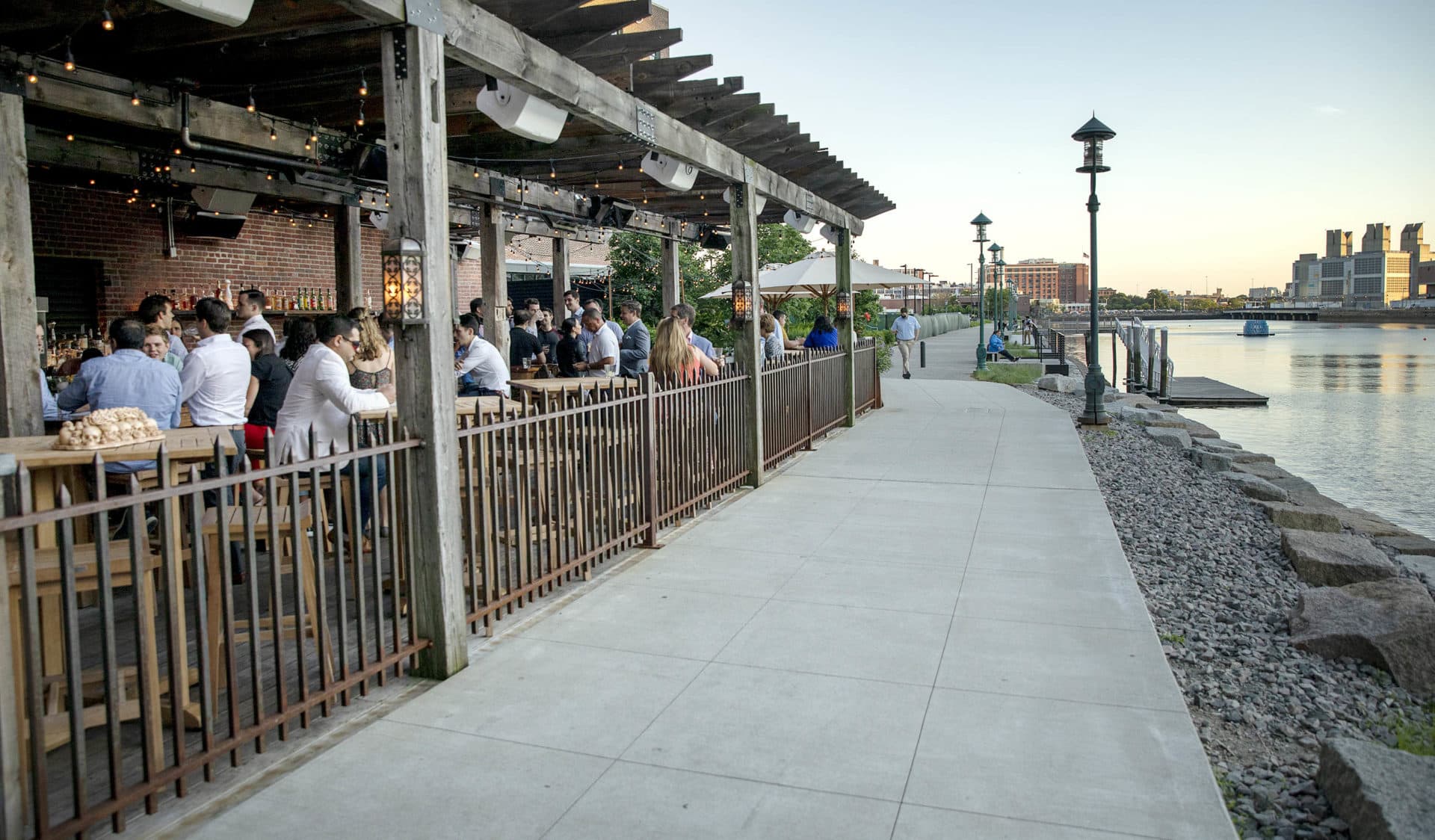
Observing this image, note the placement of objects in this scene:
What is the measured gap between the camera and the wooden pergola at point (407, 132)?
4293 mm

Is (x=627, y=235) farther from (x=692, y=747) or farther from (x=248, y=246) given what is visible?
(x=692, y=747)

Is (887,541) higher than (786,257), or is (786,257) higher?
(786,257)

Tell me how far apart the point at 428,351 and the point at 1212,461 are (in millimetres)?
10319

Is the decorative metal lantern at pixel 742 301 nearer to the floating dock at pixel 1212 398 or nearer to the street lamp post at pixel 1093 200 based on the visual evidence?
the street lamp post at pixel 1093 200

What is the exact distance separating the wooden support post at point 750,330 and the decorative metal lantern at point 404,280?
4870 millimetres

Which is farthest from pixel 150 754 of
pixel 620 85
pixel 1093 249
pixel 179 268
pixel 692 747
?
pixel 1093 249

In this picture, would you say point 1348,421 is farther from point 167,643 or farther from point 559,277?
point 167,643

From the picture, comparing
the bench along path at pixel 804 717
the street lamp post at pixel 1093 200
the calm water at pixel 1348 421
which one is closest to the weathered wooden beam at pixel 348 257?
the bench along path at pixel 804 717

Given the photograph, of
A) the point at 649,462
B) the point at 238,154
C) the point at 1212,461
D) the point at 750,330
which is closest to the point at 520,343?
the point at 750,330

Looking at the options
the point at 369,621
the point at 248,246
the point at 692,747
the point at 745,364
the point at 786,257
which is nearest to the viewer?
the point at 692,747

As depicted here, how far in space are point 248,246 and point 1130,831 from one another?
43.8 ft

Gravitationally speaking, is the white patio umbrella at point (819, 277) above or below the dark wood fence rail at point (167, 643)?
above

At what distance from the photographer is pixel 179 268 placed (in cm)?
1235

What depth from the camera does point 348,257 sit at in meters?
12.9
